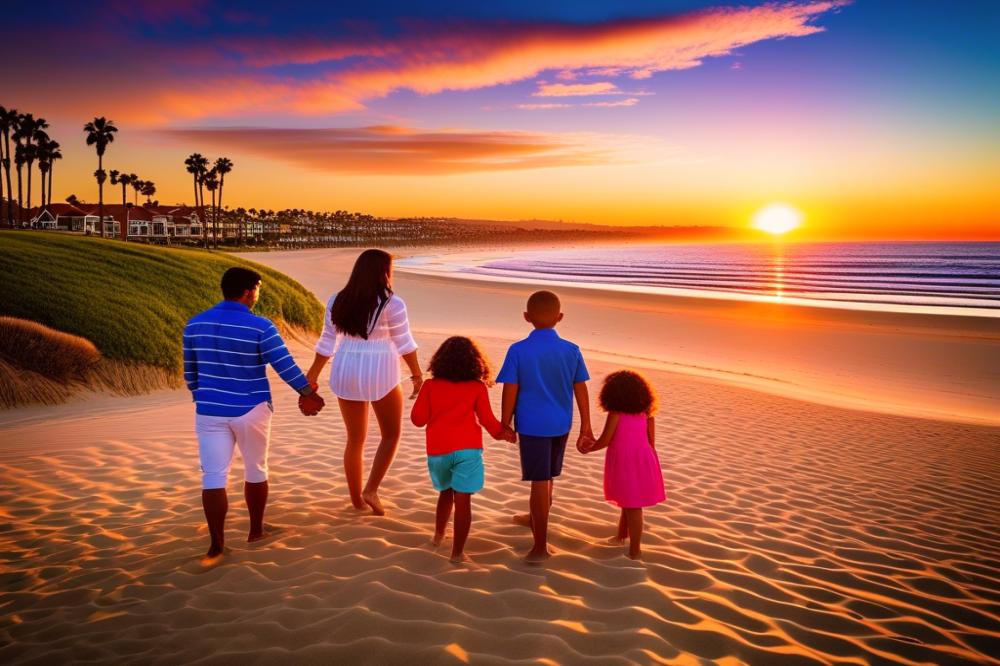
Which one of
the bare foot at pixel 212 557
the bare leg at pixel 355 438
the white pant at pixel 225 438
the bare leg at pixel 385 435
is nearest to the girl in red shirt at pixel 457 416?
the bare leg at pixel 385 435

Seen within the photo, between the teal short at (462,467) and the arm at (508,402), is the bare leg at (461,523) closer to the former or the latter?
the teal short at (462,467)

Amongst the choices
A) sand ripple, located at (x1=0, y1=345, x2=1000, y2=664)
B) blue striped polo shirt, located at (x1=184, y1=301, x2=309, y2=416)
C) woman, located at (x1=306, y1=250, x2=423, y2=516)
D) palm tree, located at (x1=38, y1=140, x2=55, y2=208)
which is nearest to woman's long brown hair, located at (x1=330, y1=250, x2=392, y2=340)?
woman, located at (x1=306, y1=250, x2=423, y2=516)

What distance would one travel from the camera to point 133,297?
11.9m

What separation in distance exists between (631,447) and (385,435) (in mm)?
2077

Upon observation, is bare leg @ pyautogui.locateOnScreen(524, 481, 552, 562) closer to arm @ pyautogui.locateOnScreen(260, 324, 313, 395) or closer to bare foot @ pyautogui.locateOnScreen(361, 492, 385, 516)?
bare foot @ pyautogui.locateOnScreen(361, 492, 385, 516)

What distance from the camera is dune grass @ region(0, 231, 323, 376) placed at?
1045 cm

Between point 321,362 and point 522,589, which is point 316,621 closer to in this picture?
point 522,589

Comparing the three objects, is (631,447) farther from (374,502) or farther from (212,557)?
(212,557)

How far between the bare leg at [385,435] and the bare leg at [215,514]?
125 cm

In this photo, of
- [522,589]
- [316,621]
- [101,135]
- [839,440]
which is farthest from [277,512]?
[101,135]

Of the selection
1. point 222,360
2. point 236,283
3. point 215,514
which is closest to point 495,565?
point 215,514

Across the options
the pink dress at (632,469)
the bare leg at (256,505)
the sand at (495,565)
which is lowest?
the sand at (495,565)

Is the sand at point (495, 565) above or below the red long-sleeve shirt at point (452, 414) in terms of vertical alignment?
below

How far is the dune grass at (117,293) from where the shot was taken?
34.3 feet
